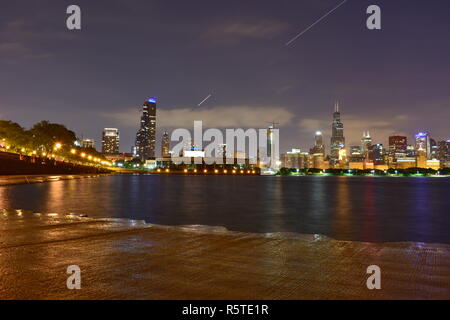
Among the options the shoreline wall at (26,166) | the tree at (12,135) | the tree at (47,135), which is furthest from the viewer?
the tree at (47,135)

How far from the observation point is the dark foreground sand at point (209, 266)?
6113mm

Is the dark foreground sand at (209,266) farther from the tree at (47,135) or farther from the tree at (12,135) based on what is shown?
the tree at (47,135)

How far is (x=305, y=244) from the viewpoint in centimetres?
1019

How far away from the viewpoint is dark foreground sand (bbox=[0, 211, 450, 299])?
6.11 m

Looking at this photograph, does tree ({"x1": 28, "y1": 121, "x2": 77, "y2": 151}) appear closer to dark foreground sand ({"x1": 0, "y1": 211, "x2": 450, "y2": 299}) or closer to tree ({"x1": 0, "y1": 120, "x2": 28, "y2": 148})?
tree ({"x1": 0, "y1": 120, "x2": 28, "y2": 148})

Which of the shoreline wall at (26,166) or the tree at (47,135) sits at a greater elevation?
the tree at (47,135)

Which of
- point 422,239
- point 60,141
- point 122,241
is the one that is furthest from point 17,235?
point 60,141

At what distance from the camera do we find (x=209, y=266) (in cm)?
773

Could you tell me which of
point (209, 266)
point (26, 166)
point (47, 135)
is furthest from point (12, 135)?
point (209, 266)

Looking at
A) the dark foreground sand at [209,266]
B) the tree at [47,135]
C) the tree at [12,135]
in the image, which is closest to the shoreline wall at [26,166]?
the tree at [47,135]

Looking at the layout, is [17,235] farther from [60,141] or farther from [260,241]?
[60,141]

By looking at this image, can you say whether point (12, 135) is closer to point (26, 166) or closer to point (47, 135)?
point (47, 135)

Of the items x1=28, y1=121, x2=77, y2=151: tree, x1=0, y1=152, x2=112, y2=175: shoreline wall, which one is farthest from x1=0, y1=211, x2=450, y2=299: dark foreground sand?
x1=28, y1=121, x2=77, y2=151: tree
